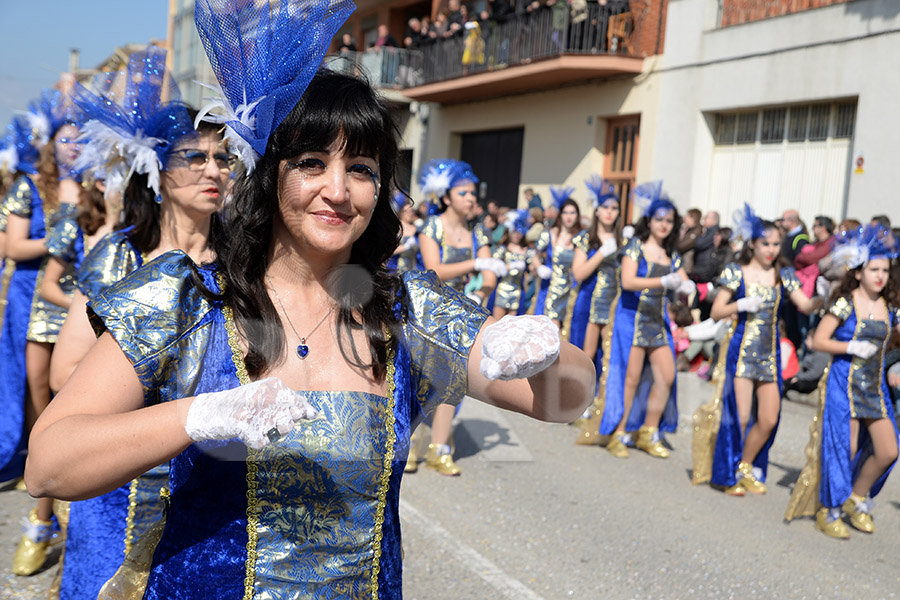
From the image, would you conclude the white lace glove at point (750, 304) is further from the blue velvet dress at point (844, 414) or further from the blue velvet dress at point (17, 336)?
the blue velvet dress at point (17, 336)

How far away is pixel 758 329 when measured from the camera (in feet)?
19.5

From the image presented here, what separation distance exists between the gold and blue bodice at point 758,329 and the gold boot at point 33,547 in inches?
169

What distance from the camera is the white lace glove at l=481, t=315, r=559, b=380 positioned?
152 centimetres

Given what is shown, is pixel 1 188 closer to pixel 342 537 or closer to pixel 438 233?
pixel 438 233

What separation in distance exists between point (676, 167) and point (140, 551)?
12.5 meters

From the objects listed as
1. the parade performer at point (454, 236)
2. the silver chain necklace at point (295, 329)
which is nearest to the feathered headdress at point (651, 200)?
the parade performer at point (454, 236)

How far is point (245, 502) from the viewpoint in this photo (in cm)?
156

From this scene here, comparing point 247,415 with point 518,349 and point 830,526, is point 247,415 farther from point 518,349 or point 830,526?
point 830,526

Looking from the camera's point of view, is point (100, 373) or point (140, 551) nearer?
point (100, 373)

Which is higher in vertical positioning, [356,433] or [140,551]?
[356,433]

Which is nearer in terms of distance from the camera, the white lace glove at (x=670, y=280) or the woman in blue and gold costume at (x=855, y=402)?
the woman in blue and gold costume at (x=855, y=402)

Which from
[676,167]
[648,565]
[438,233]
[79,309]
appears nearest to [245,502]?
[79,309]

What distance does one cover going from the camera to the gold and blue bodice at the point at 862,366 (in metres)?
5.05

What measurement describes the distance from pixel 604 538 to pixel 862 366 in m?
1.89
